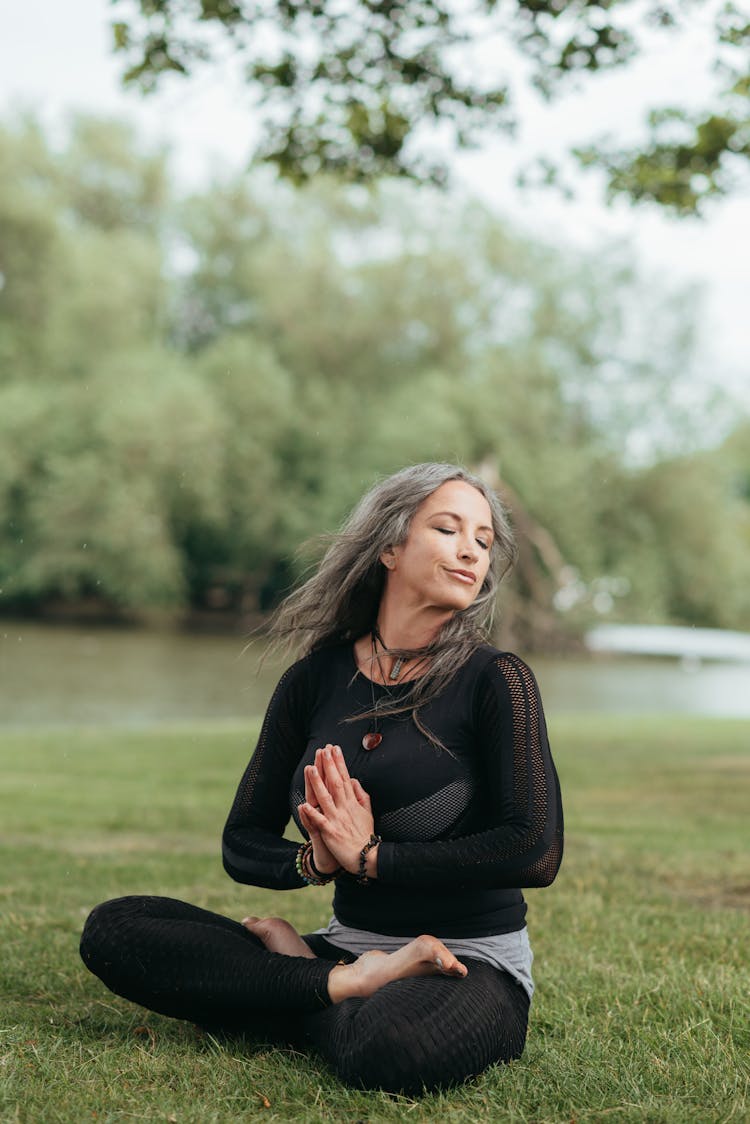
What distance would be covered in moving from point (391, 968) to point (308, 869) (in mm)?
311

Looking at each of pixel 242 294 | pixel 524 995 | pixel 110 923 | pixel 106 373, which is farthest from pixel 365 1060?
pixel 242 294

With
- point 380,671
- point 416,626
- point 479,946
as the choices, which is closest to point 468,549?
point 416,626

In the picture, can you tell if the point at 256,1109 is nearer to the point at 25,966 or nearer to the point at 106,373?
the point at 25,966

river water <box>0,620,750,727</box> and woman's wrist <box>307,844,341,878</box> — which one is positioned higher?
woman's wrist <box>307,844,341,878</box>

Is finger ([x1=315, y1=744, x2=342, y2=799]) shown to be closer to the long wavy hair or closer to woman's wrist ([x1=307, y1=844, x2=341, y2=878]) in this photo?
woman's wrist ([x1=307, y1=844, x2=341, y2=878])

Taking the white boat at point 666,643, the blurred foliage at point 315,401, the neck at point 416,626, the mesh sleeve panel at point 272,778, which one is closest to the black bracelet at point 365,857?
the mesh sleeve panel at point 272,778

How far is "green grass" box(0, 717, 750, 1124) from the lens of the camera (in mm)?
2828

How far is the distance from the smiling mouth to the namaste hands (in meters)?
0.60

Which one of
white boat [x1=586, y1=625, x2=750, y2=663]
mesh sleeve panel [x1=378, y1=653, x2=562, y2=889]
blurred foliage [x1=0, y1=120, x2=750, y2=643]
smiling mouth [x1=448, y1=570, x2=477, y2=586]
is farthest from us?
white boat [x1=586, y1=625, x2=750, y2=663]

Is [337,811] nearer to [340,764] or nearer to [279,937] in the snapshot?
[340,764]

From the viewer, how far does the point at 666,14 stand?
9445 millimetres

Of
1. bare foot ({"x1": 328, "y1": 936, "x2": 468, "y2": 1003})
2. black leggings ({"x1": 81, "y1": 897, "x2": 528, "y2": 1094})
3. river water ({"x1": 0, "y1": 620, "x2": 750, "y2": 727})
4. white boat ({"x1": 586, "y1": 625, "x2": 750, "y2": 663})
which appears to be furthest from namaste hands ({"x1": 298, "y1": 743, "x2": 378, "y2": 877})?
white boat ({"x1": 586, "y1": 625, "x2": 750, "y2": 663})

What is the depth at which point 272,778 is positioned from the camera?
3.40 metres

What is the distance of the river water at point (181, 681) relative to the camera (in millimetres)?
18594
